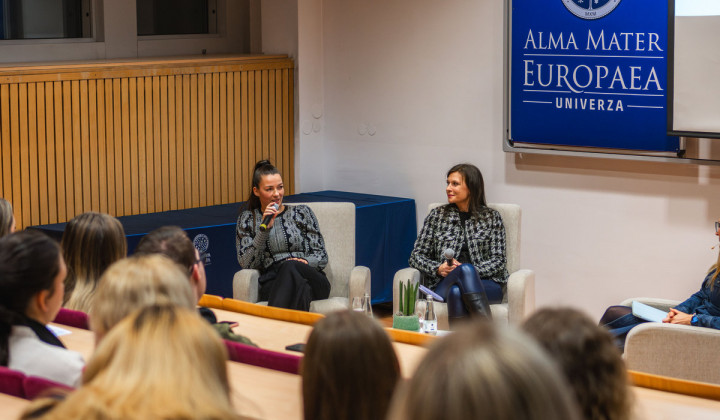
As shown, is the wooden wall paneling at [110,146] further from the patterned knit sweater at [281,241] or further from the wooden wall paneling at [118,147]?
the patterned knit sweater at [281,241]

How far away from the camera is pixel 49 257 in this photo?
2.47 m

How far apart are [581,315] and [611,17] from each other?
4.55 m

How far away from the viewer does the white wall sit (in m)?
5.80

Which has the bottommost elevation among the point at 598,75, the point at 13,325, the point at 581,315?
the point at 13,325

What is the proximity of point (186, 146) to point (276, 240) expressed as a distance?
65.2 inches

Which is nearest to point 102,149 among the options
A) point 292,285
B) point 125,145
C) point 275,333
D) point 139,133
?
point 125,145

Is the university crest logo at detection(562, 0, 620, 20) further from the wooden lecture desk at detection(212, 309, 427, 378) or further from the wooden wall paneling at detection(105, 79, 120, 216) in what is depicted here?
the wooden lecture desk at detection(212, 309, 427, 378)

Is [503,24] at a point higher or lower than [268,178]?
higher

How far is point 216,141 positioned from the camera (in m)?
6.98

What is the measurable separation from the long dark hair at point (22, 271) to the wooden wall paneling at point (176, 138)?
169 inches

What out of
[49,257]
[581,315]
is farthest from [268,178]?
[581,315]

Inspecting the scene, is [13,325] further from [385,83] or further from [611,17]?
[385,83]

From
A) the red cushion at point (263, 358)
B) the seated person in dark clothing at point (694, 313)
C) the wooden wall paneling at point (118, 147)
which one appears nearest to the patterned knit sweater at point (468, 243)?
the seated person in dark clothing at point (694, 313)

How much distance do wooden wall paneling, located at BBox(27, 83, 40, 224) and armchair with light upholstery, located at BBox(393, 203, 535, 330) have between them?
243 centimetres
